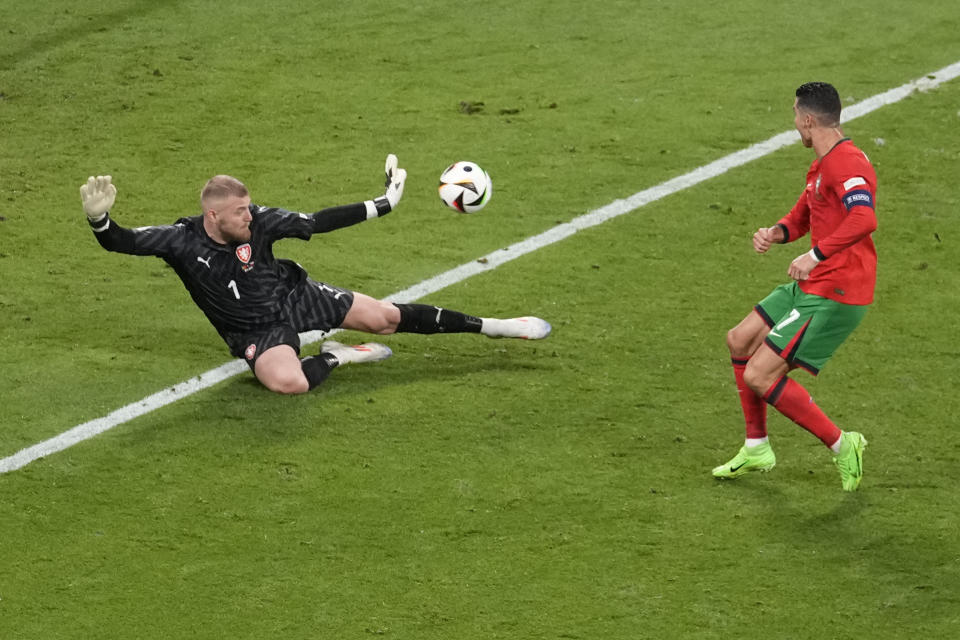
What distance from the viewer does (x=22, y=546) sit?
6.26 meters

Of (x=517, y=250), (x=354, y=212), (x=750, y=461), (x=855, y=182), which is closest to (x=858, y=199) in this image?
(x=855, y=182)

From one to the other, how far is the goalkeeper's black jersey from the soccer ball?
69 cm

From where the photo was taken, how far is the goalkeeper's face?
24.2ft

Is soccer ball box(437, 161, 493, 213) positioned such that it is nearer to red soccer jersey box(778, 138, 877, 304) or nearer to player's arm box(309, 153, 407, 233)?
player's arm box(309, 153, 407, 233)

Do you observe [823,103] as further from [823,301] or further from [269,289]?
[269,289]

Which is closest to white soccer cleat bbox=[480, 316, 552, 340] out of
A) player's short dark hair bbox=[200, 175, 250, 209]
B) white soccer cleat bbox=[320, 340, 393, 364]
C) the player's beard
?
white soccer cleat bbox=[320, 340, 393, 364]

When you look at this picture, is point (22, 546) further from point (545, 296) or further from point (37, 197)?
point (37, 197)

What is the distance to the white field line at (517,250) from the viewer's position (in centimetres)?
722

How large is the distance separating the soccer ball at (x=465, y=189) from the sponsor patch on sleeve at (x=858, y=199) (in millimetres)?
2441

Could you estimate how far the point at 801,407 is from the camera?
6535 mm

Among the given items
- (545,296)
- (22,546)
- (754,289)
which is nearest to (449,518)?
(22,546)

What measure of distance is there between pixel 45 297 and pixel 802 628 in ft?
16.6

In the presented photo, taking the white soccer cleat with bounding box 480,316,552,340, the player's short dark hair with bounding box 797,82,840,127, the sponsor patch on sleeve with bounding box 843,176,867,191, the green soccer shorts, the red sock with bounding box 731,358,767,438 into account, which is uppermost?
the player's short dark hair with bounding box 797,82,840,127

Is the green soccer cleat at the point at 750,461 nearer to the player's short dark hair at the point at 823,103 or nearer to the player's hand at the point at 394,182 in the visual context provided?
the player's short dark hair at the point at 823,103
